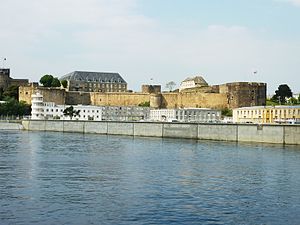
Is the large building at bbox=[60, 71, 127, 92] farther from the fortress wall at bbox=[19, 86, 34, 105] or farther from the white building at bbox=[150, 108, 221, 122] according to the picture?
the white building at bbox=[150, 108, 221, 122]

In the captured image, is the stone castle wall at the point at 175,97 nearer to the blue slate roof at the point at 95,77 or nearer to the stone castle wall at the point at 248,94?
the stone castle wall at the point at 248,94

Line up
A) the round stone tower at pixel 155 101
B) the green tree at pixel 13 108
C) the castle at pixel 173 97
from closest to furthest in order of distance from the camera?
the castle at pixel 173 97
the green tree at pixel 13 108
the round stone tower at pixel 155 101

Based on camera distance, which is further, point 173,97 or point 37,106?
point 173,97

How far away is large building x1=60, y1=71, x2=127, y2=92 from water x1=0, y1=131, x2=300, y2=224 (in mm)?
65810

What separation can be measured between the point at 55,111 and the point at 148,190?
62365 millimetres

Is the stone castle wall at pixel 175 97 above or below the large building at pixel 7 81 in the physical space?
below

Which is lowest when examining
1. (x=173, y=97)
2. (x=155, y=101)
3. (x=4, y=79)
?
(x=155, y=101)

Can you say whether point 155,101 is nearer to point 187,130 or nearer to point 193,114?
point 193,114

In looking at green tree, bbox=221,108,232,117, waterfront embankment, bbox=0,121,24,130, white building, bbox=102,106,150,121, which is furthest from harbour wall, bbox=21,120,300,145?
green tree, bbox=221,108,232,117

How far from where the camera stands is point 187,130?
4756cm

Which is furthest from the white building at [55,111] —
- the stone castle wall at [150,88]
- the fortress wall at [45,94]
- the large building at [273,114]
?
the large building at [273,114]

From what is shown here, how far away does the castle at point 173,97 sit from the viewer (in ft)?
240

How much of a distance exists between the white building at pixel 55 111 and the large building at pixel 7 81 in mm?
14278

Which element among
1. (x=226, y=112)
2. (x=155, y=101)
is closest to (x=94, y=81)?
(x=155, y=101)
